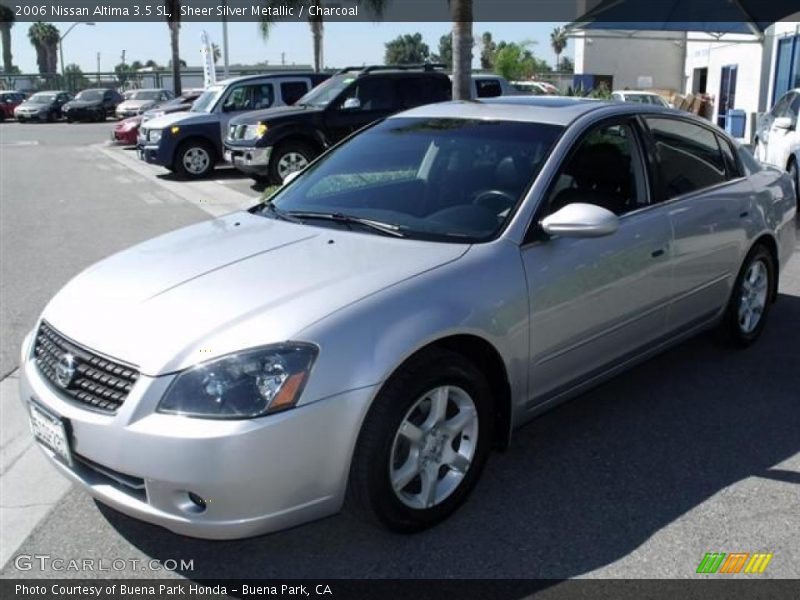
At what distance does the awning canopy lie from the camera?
2100cm

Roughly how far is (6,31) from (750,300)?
8151 centimetres

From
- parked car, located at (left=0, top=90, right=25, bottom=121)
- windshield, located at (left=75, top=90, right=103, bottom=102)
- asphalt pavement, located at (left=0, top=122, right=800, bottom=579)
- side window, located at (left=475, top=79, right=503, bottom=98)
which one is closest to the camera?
asphalt pavement, located at (left=0, top=122, right=800, bottom=579)

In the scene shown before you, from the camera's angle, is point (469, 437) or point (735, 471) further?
point (735, 471)

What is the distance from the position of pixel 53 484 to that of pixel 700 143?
403 cm

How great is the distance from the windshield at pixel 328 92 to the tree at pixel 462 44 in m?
2.44

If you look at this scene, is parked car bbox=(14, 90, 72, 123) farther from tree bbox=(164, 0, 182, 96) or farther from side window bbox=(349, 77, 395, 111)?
side window bbox=(349, 77, 395, 111)

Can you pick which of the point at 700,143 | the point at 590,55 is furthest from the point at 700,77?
the point at 700,143

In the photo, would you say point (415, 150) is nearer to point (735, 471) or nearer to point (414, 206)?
point (414, 206)

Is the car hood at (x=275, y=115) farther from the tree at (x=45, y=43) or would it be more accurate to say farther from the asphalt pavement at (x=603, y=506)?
the tree at (x=45, y=43)

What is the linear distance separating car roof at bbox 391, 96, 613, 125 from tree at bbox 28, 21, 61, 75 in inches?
3467

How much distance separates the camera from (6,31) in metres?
73.4

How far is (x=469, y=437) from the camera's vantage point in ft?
11.1

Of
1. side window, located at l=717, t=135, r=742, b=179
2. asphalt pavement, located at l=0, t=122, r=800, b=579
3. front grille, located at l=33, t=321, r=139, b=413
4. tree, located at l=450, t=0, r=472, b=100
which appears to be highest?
tree, located at l=450, t=0, r=472, b=100

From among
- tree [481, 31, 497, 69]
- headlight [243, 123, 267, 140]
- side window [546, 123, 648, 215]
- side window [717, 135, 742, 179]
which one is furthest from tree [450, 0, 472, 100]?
tree [481, 31, 497, 69]
